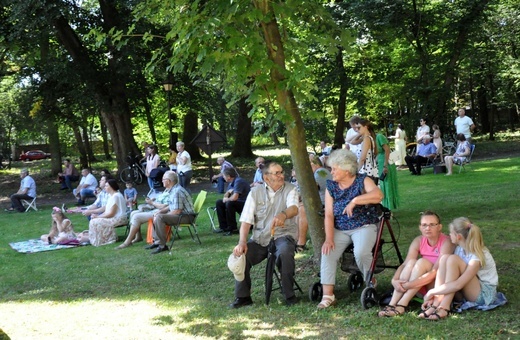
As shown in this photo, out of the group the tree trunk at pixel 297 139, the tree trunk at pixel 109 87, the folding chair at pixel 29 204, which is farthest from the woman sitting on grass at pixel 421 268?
the tree trunk at pixel 109 87

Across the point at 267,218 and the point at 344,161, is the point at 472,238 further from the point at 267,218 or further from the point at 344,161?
the point at 267,218

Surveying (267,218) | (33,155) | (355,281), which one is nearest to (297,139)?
(267,218)

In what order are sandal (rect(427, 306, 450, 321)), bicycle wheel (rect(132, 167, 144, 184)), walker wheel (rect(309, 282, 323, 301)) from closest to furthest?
sandal (rect(427, 306, 450, 321)) < walker wheel (rect(309, 282, 323, 301)) < bicycle wheel (rect(132, 167, 144, 184))

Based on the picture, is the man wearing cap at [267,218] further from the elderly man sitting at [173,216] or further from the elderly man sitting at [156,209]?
the elderly man sitting at [156,209]

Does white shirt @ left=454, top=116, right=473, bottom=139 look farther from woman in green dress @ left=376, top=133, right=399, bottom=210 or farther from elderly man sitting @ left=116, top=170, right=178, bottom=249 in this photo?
elderly man sitting @ left=116, top=170, right=178, bottom=249

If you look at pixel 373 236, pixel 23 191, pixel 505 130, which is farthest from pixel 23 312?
pixel 505 130

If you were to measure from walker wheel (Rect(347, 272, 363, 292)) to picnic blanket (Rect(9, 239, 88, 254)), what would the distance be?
20.8 ft

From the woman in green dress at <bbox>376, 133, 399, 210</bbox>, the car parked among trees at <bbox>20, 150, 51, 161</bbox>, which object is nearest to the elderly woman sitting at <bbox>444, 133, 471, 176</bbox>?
the woman in green dress at <bbox>376, 133, 399, 210</bbox>

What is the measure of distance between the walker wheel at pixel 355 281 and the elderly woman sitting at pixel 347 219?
1.46 feet

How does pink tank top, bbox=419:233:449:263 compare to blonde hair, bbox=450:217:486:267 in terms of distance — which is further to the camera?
pink tank top, bbox=419:233:449:263

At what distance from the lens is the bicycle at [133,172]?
21.5 metres

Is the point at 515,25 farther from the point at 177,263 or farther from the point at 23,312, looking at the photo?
the point at 23,312

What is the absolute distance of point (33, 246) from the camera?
35.9 ft

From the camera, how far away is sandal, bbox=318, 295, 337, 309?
17.8ft
